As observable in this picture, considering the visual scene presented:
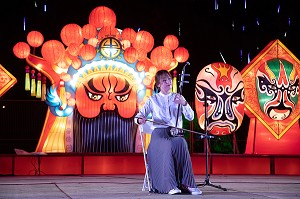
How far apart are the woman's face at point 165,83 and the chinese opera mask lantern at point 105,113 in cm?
665

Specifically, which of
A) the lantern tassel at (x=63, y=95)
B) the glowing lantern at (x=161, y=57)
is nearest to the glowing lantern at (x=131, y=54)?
the glowing lantern at (x=161, y=57)

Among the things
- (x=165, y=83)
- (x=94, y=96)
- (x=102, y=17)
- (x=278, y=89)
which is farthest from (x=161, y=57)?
(x=165, y=83)

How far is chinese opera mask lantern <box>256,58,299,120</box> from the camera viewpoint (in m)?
11.1

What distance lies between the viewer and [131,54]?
39.3 feet

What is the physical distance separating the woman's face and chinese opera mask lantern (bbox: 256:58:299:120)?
18.6 ft

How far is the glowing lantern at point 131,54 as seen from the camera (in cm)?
1199

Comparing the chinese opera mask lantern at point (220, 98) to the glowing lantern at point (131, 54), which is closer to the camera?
the chinese opera mask lantern at point (220, 98)

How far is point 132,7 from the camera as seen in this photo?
1753 centimetres

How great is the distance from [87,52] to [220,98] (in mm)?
3128

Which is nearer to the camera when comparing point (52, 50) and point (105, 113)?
point (52, 50)

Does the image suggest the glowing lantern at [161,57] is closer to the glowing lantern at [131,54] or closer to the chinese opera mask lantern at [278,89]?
the glowing lantern at [131,54]

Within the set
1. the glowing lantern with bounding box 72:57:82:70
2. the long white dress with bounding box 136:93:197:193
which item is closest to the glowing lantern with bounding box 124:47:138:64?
the glowing lantern with bounding box 72:57:82:70

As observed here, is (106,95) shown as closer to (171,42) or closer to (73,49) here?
(73,49)

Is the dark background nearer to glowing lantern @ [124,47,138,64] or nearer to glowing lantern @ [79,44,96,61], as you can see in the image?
glowing lantern @ [79,44,96,61]
